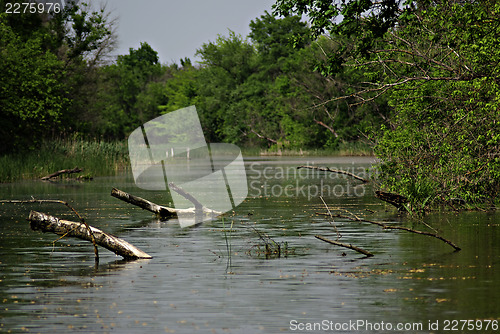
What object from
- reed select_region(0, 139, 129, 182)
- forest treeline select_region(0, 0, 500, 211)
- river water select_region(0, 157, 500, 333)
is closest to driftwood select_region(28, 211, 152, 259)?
river water select_region(0, 157, 500, 333)

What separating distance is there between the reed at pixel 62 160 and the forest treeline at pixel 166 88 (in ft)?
8.77

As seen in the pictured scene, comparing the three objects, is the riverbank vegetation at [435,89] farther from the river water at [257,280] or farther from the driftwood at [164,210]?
the driftwood at [164,210]

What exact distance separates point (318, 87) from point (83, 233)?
79.9 m

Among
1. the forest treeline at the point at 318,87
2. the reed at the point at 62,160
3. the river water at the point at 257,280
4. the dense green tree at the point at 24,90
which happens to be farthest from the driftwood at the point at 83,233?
the dense green tree at the point at 24,90

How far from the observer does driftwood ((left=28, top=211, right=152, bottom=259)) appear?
49.9 ft

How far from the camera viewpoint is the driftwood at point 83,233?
15.2m

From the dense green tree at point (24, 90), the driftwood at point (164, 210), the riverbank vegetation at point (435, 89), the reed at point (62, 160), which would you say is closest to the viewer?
the riverbank vegetation at point (435, 89)

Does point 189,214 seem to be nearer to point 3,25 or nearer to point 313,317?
point 313,317

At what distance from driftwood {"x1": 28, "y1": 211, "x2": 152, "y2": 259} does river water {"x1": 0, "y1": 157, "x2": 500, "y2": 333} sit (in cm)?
25

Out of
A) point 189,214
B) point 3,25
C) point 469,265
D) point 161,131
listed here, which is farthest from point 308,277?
point 161,131

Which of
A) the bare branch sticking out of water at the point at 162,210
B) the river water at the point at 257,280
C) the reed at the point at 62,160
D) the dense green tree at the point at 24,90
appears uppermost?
the dense green tree at the point at 24,90

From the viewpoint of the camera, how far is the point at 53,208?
90.1 feet

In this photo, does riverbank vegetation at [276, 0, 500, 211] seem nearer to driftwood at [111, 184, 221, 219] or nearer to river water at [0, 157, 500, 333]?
river water at [0, 157, 500, 333]

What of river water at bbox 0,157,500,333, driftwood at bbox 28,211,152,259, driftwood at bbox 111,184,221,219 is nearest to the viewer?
river water at bbox 0,157,500,333
